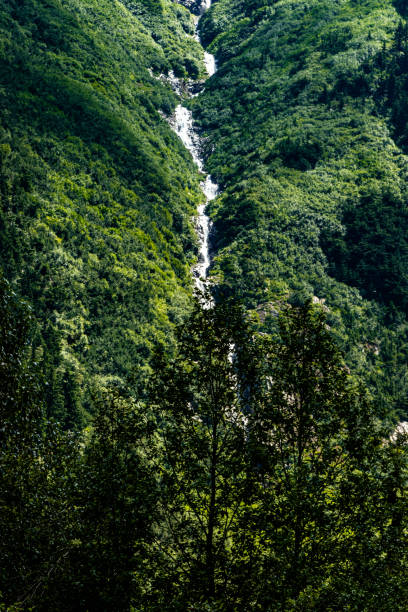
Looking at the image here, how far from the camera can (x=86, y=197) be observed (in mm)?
72062

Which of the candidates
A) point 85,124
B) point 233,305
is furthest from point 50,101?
point 233,305

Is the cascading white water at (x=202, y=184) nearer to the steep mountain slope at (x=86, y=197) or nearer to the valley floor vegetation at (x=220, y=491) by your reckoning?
the steep mountain slope at (x=86, y=197)

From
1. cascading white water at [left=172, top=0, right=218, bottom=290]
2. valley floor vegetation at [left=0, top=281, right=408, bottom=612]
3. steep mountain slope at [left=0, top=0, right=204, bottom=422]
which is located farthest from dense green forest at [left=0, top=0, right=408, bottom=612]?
cascading white water at [left=172, top=0, right=218, bottom=290]

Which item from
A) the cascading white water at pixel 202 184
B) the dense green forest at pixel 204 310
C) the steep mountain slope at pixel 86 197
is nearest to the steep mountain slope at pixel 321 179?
the dense green forest at pixel 204 310

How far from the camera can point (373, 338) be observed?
72000 millimetres

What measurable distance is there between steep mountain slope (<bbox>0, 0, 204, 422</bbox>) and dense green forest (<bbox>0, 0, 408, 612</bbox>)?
435mm

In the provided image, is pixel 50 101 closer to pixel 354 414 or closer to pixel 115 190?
pixel 115 190

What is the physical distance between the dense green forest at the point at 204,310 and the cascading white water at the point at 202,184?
2297 mm

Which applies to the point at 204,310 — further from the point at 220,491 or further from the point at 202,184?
the point at 202,184

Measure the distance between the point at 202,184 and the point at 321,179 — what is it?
1066 inches

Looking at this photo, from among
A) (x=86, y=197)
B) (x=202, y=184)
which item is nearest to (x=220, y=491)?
(x=86, y=197)

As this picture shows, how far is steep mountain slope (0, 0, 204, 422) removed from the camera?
5228 cm

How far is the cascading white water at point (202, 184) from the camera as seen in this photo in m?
88.4

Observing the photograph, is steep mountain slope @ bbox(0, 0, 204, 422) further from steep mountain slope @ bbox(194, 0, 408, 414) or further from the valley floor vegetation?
the valley floor vegetation
